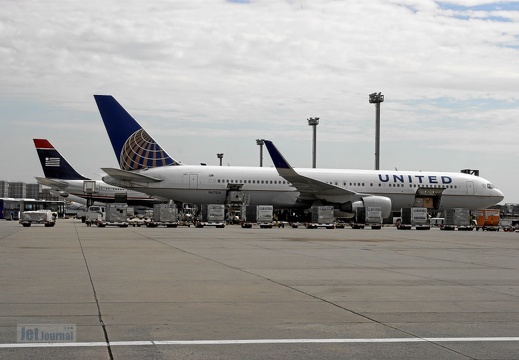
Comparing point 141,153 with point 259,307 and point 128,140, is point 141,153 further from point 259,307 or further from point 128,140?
point 259,307

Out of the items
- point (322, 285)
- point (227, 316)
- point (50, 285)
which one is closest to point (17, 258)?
point (50, 285)

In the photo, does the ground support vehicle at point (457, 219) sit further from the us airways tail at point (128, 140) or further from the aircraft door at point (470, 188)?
the us airways tail at point (128, 140)

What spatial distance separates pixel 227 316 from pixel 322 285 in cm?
405

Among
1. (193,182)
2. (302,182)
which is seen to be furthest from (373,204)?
(193,182)

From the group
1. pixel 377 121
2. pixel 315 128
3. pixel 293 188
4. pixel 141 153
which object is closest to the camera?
pixel 141 153

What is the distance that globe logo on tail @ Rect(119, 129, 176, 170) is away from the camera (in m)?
52.2

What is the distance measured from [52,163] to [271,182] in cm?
2926

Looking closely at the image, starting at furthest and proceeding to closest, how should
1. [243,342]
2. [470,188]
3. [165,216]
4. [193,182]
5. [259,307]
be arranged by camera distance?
[470,188] → [193,182] → [165,216] → [259,307] → [243,342]

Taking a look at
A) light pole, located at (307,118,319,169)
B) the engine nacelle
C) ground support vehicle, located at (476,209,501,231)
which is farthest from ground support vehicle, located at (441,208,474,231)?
light pole, located at (307,118,319,169)

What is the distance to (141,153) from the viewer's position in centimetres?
5247

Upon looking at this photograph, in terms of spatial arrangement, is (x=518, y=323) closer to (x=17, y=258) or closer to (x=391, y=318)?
(x=391, y=318)

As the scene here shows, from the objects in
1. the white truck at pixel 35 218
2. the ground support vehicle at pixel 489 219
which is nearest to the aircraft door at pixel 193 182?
the white truck at pixel 35 218

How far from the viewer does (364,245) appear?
2664 cm

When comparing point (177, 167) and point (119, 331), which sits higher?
point (177, 167)
